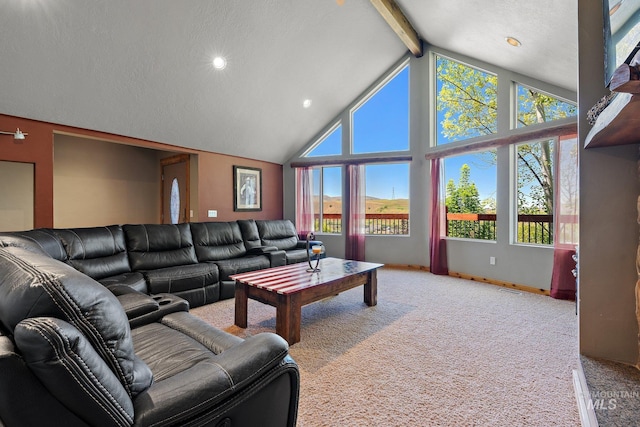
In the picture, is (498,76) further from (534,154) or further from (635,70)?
(635,70)

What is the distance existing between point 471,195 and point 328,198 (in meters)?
2.68

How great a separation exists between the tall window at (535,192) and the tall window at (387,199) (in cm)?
185

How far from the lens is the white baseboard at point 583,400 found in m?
1.50

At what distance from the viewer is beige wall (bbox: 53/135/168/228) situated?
486 centimetres

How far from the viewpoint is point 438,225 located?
508 cm

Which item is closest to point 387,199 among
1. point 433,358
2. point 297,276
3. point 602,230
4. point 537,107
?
point 537,107

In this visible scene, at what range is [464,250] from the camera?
16.0ft

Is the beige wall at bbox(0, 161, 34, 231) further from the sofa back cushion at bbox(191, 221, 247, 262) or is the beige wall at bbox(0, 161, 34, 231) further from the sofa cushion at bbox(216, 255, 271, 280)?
the sofa cushion at bbox(216, 255, 271, 280)

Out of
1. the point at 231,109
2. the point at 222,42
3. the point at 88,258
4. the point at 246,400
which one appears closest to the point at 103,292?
the point at 246,400

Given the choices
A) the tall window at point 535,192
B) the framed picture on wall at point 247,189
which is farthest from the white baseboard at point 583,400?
the framed picture on wall at point 247,189

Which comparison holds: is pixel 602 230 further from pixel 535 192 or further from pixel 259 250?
pixel 259 250

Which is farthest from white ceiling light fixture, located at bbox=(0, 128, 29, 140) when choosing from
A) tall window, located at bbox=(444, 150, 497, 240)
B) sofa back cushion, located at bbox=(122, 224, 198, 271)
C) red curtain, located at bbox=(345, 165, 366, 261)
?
tall window, located at bbox=(444, 150, 497, 240)

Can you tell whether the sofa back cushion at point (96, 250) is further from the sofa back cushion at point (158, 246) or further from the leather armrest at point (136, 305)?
the leather armrest at point (136, 305)

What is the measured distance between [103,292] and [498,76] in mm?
5394
